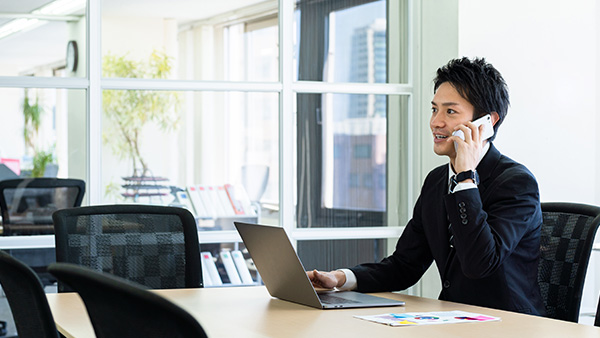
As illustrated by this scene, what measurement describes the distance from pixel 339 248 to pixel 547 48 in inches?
58.0

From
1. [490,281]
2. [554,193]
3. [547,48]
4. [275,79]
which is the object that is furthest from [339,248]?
[490,281]

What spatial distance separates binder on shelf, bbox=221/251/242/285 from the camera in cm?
393

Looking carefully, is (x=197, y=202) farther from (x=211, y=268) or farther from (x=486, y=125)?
(x=486, y=125)

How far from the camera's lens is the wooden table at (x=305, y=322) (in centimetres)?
168

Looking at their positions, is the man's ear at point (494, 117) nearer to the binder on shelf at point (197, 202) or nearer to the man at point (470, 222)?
the man at point (470, 222)

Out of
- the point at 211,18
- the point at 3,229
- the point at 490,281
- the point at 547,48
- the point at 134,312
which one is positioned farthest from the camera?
the point at 547,48

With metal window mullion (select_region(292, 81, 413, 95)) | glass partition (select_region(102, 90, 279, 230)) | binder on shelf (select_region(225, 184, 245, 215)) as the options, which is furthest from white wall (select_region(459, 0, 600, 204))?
binder on shelf (select_region(225, 184, 245, 215))

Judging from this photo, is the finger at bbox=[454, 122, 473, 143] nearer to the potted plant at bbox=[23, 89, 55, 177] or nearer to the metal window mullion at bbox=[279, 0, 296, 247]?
the metal window mullion at bbox=[279, 0, 296, 247]

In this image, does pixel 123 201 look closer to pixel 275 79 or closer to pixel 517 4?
pixel 275 79

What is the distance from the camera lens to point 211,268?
3.94m

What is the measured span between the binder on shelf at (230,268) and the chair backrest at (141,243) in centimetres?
116

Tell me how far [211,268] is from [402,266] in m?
1.56

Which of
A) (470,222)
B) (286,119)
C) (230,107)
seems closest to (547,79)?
(286,119)

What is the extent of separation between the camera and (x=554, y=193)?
4.23 metres
